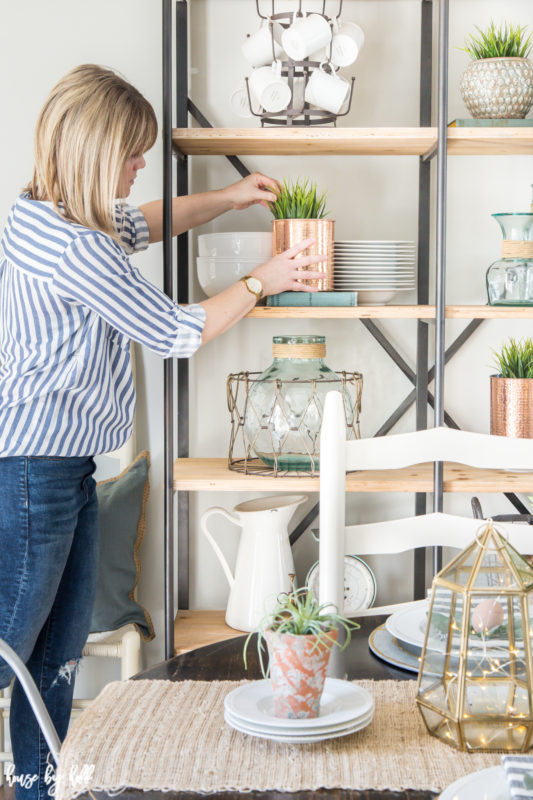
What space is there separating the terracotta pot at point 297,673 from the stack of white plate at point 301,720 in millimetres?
12

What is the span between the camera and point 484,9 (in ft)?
7.13

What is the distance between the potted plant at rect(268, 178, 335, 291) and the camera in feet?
6.28

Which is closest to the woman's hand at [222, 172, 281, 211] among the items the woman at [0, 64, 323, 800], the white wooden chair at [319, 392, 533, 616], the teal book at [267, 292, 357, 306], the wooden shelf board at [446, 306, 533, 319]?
the teal book at [267, 292, 357, 306]

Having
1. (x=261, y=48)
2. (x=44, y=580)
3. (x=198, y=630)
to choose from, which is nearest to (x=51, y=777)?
(x=44, y=580)

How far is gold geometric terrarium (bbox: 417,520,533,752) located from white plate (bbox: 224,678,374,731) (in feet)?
0.29

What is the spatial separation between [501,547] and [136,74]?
1.78 metres

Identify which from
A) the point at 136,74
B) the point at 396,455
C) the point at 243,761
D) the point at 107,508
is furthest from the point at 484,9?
the point at 243,761

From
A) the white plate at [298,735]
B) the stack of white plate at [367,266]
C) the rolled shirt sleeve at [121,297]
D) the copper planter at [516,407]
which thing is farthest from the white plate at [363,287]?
the white plate at [298,735]

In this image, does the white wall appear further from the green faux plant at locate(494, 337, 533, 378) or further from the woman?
the woman

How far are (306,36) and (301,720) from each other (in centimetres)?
156

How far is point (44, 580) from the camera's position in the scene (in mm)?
1541

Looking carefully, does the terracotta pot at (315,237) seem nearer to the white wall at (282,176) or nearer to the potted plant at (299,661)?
the white wall at (282,176)

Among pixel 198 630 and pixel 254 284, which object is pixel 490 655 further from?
pixel 198 630

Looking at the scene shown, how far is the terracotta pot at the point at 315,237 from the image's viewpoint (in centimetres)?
191
